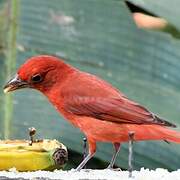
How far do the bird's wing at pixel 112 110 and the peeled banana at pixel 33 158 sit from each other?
0.48 metres

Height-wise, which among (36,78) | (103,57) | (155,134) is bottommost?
(103,57)

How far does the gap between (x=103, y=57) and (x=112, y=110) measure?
62.6 inches

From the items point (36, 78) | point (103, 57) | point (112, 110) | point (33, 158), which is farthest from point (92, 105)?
point (103, 57)

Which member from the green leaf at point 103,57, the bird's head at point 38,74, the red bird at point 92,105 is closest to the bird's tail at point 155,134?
the red bird at point 92,105

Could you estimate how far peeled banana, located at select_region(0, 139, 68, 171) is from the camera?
105 inches

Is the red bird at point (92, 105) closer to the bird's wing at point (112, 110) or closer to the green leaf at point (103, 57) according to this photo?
the bird's wing at point (112, 110)

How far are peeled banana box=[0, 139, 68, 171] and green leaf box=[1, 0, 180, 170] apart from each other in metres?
1.99

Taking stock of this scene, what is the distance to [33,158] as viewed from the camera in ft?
8.84

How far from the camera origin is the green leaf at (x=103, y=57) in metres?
4.71

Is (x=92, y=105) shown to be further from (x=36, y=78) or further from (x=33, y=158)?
(x=33, y=158)

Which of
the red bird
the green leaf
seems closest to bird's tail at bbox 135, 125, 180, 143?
the red bird

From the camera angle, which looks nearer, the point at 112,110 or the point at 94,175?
the point at 94,175

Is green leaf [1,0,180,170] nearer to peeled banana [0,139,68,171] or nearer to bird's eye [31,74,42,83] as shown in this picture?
bird's eye [31,74,42,83]

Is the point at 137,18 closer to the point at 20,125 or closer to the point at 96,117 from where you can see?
the point at 20,125
